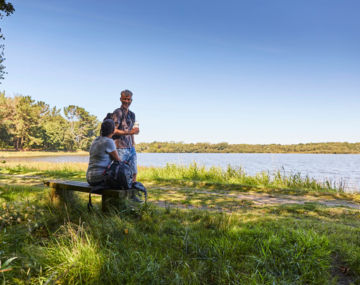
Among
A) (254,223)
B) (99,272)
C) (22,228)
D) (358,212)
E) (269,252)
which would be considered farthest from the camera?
(358,212)

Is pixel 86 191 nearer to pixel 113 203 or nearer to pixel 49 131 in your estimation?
pixel 113 203

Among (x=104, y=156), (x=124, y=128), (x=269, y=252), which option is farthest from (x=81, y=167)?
(x=269, y=252)

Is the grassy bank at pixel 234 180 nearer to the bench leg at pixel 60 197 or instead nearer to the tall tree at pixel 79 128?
the bench leg at pixel 60 197

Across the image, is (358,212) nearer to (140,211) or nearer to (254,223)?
(254,223)

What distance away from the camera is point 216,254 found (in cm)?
218

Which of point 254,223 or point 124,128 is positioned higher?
point 124,128

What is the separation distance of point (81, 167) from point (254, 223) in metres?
13.4

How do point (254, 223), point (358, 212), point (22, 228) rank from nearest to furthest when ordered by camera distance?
point (22, 228) < point (254, 223) < point (358, 212)

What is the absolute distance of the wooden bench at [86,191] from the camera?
301cm

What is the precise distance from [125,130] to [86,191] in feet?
5.35

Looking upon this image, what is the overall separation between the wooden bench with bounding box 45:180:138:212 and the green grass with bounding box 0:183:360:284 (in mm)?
173

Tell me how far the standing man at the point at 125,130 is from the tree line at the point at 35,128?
49444 millimetres

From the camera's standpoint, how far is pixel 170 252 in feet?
7.38

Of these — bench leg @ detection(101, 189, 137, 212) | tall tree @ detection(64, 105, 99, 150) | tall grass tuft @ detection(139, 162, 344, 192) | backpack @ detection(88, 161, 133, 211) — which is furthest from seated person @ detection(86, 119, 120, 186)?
tall tree @ detection(64, 105, 99, 150)
